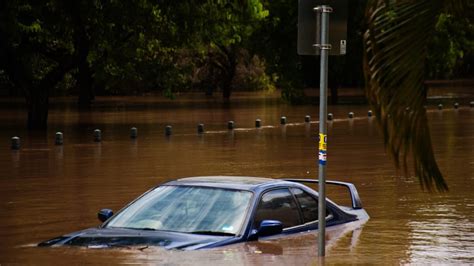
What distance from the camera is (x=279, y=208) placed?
12312 mm

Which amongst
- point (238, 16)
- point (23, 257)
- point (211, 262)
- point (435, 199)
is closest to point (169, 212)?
point (211, 262)

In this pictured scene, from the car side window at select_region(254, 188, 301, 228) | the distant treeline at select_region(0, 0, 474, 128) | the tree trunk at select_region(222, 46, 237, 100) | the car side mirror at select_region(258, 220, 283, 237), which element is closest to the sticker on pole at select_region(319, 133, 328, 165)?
the car side mirror at select_region(258, 220, 283, 237)

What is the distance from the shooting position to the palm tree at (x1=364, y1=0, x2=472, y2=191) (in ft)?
24.1

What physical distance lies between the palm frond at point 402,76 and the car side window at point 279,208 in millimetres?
4391

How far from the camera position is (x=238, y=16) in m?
48.4

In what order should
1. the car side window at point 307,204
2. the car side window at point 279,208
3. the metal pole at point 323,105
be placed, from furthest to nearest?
the car side window at point 307,204 < the car side window at point 279,208 < the metal pole at point 323,105

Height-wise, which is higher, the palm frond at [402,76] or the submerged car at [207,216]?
the palm frond at [402,76]

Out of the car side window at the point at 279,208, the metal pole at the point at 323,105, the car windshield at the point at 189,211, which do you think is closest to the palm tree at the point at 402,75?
the metal pole at the point at 323,105

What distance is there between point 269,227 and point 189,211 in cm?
89

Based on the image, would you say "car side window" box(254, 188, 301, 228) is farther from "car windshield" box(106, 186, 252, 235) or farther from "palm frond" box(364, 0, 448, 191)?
"palm frond" box(364, 0, 448, 191)

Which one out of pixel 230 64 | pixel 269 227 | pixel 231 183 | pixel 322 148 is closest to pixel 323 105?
pixel 322 148

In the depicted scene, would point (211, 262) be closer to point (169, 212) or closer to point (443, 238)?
point (169, 212)

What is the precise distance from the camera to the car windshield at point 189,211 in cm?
1155

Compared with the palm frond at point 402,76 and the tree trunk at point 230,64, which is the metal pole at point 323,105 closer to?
the palm frond at point 402,76
